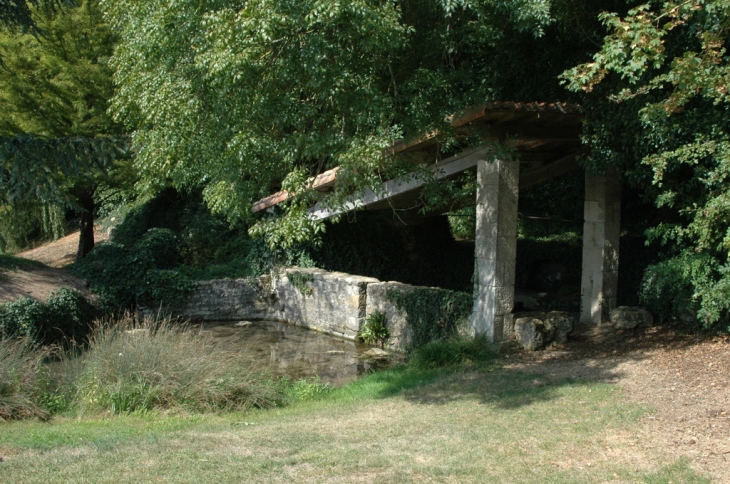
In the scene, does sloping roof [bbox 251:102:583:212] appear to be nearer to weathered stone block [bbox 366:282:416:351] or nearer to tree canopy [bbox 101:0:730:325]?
tree canopy [bbox 101:0:730:325]

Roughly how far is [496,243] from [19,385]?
690cm

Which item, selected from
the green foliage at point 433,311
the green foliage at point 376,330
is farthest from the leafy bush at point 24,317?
the green foliage at point 433,311

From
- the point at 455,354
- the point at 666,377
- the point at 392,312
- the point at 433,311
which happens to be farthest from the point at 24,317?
the point at 666,377

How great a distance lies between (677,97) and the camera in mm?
8039

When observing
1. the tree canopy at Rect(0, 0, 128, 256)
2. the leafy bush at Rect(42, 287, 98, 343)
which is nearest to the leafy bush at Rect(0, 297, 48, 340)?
the leafy bush at Rect(42, 287, 98, 343)

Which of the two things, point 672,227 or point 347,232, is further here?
point 347,232

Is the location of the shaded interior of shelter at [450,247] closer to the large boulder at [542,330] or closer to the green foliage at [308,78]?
the large boulder at [542,330]

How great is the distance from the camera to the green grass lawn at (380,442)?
523 cm

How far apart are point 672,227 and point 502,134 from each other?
9.25 feet

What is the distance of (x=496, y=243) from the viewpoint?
10.5m

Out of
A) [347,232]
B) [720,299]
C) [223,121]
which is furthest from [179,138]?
[720,299]

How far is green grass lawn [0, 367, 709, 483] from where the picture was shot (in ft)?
17.2

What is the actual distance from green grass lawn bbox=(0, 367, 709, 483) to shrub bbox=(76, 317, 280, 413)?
325mm

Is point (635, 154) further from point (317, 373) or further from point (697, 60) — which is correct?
point (317, 373)
